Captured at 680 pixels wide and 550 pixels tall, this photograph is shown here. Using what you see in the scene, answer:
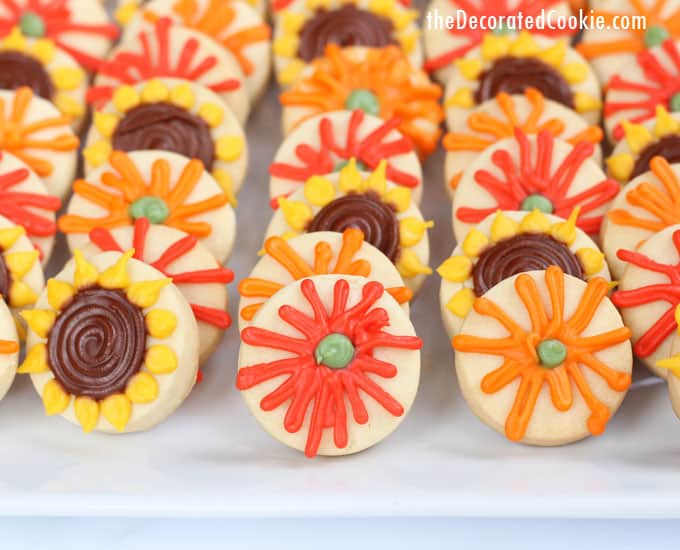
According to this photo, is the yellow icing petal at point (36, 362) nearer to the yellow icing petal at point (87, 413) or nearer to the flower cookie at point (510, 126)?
the yellow icing petal at point (87, 413)

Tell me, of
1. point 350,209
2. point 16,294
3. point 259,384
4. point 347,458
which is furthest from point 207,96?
point 347,458

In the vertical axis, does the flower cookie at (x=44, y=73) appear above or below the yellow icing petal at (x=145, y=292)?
above

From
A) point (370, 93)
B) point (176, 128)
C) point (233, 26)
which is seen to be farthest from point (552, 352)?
point (233, 26)

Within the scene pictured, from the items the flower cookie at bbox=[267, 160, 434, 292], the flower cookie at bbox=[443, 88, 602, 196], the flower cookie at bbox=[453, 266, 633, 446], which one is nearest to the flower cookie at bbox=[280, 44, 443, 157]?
the flower cookie at bbox=[443, 88, 602, 196]

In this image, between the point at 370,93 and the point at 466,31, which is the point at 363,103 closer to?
the point at 370,93

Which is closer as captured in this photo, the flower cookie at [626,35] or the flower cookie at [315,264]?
the flower cookie at [315,264]

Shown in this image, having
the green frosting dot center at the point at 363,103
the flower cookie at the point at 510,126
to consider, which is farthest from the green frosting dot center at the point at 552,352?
the green frosting dot center at the point at 363,103

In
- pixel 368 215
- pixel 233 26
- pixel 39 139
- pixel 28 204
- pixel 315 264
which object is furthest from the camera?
pixel 233 26

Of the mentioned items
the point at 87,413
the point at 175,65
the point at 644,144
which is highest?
the point at 175,65
